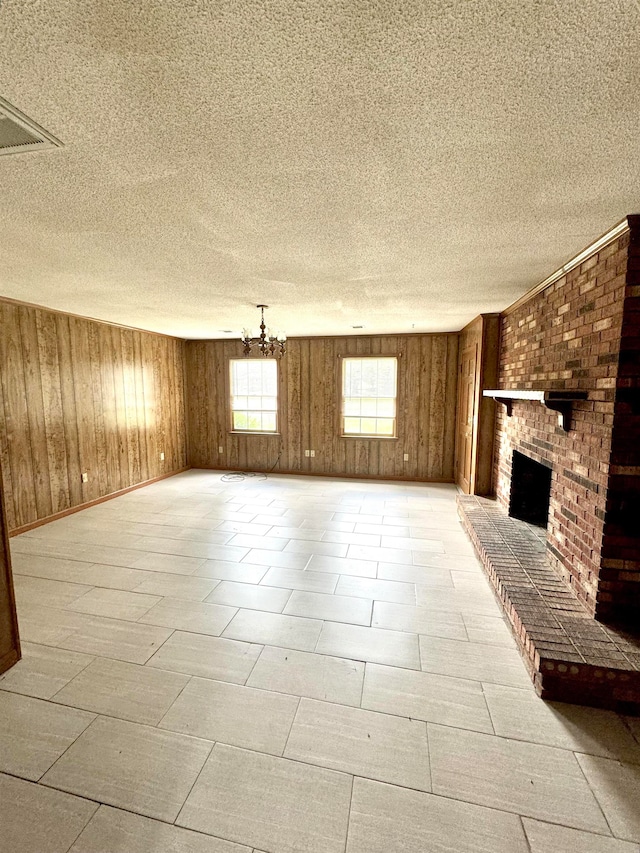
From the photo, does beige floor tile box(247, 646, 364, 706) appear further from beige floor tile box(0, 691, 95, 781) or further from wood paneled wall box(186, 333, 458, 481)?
wood paneled wall box(186, 333, 458, 481)

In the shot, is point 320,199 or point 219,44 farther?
point 320,199

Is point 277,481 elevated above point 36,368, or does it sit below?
below

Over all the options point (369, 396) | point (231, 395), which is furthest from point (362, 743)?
point (231, 395)

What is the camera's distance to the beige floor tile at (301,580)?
271 centimetres

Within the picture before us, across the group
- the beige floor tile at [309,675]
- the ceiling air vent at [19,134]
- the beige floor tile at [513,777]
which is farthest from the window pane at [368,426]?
the ceiling air vent at [19,134]

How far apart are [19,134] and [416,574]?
325cm

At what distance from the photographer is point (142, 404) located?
556 centimetres

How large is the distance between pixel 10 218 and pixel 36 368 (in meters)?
2.57

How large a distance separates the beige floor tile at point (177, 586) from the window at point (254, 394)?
3.78 m

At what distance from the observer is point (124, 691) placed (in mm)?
1772

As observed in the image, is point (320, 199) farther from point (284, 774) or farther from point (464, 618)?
point (464, 618)

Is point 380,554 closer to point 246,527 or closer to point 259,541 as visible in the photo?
point 259,541

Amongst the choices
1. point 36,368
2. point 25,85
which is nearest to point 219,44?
point 25,85

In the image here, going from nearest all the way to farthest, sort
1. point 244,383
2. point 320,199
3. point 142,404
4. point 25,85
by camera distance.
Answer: point 25,85, point 320,199, point 142,404, point 244,383
